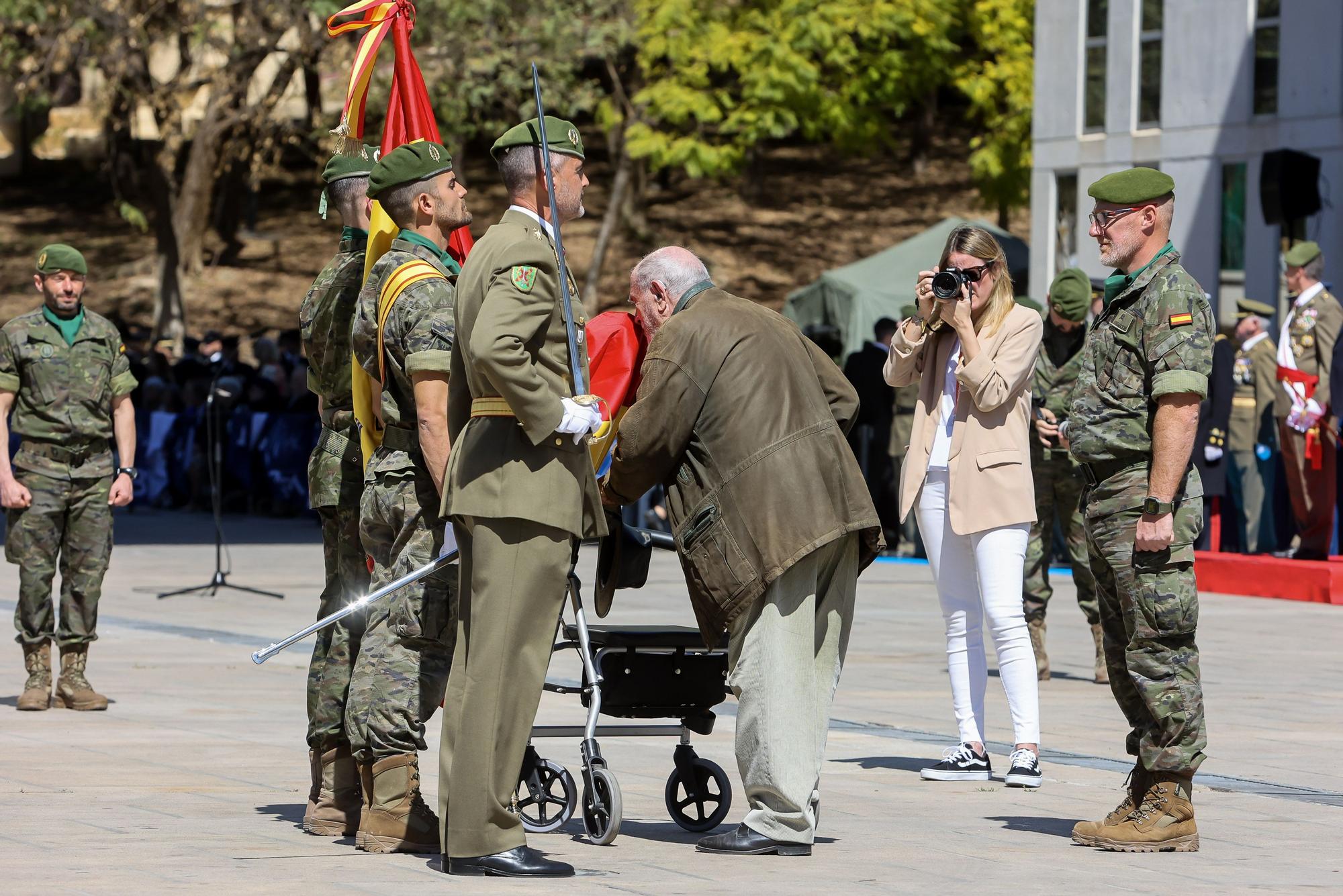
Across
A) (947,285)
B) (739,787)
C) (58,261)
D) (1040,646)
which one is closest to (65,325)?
(58,261)

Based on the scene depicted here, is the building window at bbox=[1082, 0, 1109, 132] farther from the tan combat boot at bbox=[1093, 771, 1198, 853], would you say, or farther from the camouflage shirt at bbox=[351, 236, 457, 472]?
the camouflage shirt at bbox=[351, 236, 457, 472]

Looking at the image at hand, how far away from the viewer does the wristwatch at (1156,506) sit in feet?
21.5

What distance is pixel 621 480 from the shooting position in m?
6.68

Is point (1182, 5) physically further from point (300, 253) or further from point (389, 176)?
point (300, 253)

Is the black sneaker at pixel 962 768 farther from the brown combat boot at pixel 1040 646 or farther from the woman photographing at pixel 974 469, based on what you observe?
the brown combat boot at pixel 1040 646

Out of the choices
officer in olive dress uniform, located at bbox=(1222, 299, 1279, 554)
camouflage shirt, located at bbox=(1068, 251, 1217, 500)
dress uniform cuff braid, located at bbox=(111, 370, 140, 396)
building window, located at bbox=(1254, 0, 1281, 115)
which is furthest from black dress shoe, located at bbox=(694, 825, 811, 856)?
building window, located at bbox=(1254, 0, 1281, 115)

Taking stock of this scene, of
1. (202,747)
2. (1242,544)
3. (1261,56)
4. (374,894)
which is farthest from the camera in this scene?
(1261,56)

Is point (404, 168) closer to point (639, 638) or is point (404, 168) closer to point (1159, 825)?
point (639, 638)

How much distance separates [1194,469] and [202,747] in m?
4.13

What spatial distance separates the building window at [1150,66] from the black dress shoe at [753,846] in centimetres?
2014

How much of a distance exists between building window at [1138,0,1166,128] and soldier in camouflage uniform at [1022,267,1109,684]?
14758mm

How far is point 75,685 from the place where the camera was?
997cm

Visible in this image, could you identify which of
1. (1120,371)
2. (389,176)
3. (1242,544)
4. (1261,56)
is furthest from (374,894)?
(1261,56)

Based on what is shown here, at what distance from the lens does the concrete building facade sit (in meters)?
23.2
